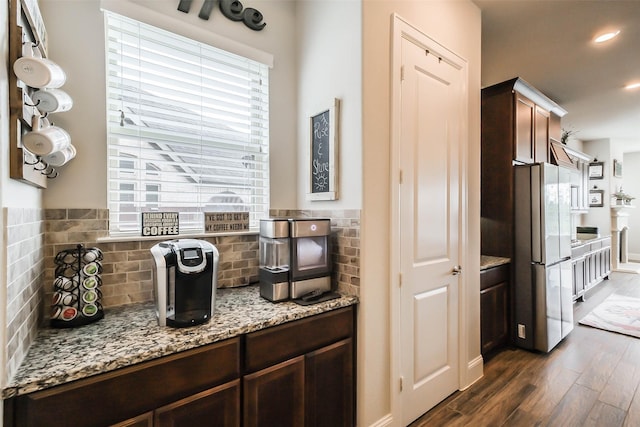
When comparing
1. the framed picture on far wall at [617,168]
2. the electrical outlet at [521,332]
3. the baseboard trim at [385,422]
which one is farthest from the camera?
the framed picture on far wall at [617,168]

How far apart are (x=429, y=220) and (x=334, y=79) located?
1116mm

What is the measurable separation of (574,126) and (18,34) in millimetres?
7434

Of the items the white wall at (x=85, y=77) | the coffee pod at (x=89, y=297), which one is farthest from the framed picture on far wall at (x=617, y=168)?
the coffee pod at (x=89, y=297)

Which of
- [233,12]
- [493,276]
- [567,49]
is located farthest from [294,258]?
[567,49]

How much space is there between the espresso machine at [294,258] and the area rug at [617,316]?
3846 mm

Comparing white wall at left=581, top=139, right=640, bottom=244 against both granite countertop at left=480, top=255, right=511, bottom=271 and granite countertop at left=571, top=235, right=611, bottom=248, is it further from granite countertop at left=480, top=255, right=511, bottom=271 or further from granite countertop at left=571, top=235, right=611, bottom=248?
granite countertop at left=480, top=255, right=511, bottom=271

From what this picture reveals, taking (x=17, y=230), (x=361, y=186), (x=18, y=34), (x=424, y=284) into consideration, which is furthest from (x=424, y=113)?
(x=17, y=230)

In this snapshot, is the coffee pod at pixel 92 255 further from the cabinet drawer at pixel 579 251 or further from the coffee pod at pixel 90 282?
the cabinet drawer at pixel 579 251

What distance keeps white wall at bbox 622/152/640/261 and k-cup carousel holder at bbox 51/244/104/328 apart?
10.9 meters

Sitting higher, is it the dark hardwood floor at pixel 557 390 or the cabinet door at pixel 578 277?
the cabinet door at pixel 578 277

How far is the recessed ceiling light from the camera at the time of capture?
2.65 meters

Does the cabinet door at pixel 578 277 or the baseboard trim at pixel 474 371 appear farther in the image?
the cabinet door at pixel 578 277

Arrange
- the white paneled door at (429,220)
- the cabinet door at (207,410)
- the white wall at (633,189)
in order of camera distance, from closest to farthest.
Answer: the cabinet door at (207,410) < the white paneled door at (429,220) < the white wall at (633,189)

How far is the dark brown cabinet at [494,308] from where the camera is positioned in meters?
2.68
